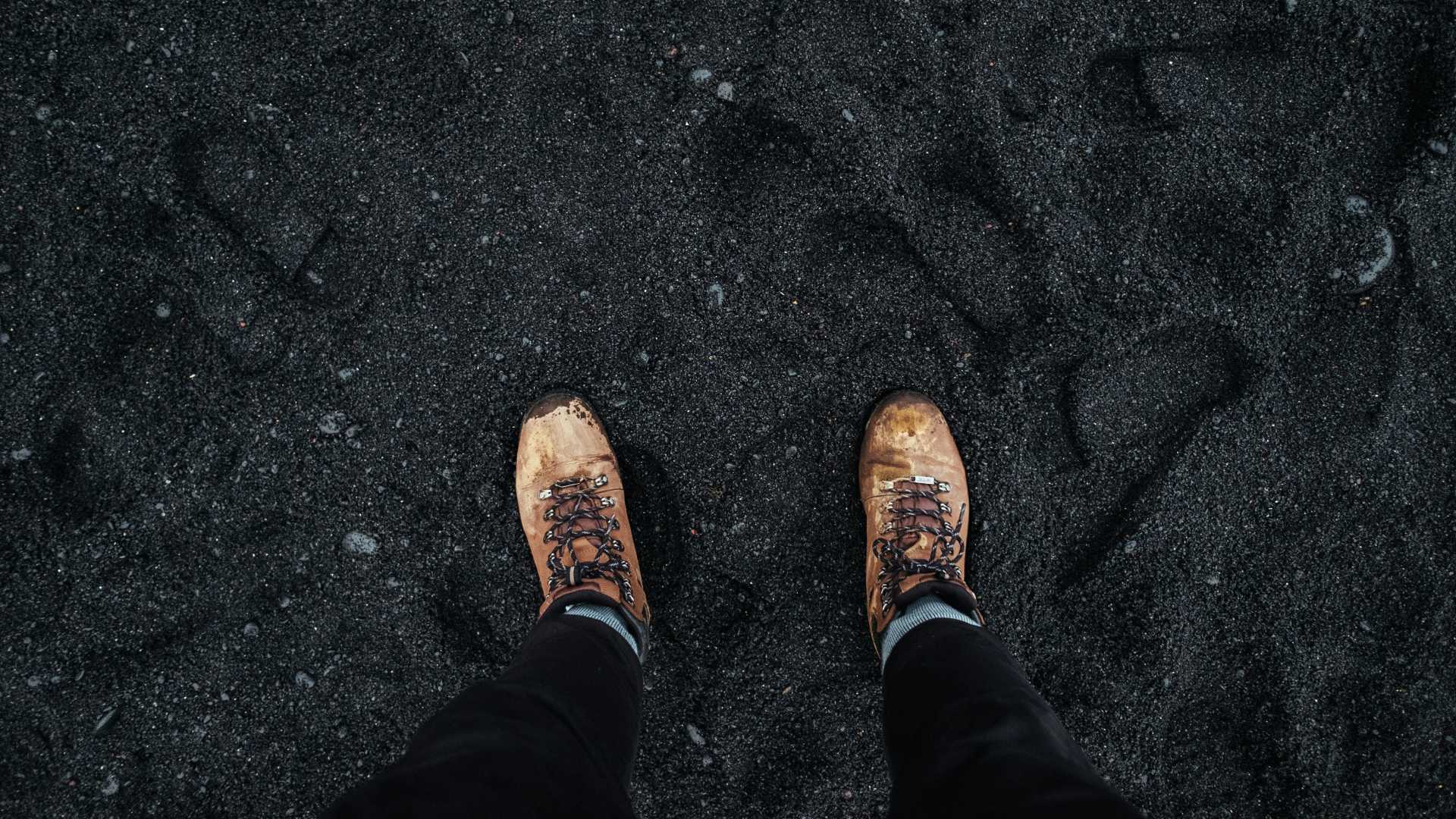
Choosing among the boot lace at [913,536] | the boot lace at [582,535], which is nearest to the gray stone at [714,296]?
the boot lace at [582,535]

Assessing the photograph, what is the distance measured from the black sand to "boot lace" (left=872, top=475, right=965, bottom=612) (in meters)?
0.11

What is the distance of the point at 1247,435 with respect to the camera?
202cm

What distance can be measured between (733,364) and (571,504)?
581 millimetres

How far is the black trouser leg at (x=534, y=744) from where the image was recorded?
123 cm

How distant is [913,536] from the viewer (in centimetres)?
197

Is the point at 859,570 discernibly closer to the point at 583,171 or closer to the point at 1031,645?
the point at 1031,645

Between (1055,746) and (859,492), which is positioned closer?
(1055,746)

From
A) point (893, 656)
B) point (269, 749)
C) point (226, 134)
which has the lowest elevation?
point (269, 749)

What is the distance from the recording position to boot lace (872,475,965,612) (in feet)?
6.38

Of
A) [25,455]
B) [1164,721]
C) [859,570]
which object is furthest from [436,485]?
[1164,721]

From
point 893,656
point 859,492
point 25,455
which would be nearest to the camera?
point 893,656

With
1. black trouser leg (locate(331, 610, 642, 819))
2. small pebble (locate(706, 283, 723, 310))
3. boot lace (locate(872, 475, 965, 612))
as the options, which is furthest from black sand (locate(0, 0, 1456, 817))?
black trouser leg (locate(331, 610, 642, 819))

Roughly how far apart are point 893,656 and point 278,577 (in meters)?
1.63

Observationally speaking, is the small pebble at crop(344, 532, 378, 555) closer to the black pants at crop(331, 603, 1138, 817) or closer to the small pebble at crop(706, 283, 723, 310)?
the black pants at crop(331, 603, 1138, 817)
